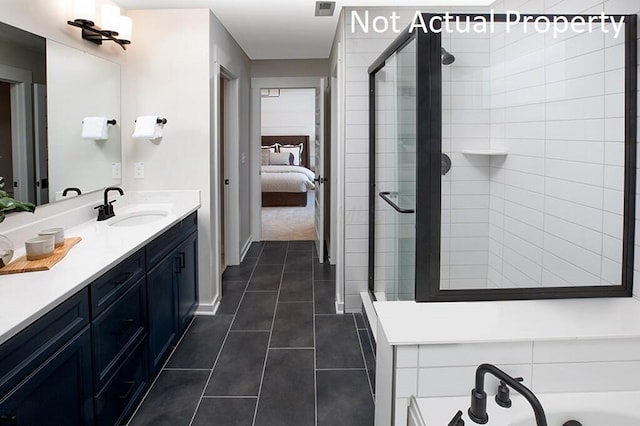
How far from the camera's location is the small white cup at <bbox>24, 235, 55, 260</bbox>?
1932 mm

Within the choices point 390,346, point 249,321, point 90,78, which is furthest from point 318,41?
point 390,346

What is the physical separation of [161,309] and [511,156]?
2.17 m

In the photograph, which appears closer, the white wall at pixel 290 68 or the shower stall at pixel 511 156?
the shower stall at pixel 511 156

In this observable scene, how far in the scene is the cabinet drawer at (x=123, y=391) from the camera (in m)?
1.90

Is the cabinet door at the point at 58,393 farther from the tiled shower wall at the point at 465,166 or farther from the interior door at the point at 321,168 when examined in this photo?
the interior door at the point at 321,168

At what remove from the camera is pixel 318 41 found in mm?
4672

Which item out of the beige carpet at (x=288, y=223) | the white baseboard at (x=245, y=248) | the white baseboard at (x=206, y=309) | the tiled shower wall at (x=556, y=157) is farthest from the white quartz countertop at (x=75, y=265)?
the beige carpet at (x=288, y=223)

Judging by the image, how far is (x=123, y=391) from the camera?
7.00 feet

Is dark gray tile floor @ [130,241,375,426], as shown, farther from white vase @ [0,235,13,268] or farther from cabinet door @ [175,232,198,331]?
white vase @ [0,235,13,268]

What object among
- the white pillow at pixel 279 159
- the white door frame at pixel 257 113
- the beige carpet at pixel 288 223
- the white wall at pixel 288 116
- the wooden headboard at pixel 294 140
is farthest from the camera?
the wooden headboard at pixel 294 140

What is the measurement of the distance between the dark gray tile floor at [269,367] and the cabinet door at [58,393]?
0.60 meters

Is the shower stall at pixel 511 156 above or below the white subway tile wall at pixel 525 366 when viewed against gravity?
above

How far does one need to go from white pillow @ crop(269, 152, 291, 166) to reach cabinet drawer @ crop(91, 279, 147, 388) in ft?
27.1

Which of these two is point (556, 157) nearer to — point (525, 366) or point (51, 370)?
point (525, 366)
